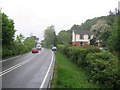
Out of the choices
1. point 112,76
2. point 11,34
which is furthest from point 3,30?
point 112,76

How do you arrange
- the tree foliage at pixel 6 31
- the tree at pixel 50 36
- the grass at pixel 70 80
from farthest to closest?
1. the tree at pixel 50 36
2. the tree foliage at pixel 6 31
3. the grass at pixel 70 80

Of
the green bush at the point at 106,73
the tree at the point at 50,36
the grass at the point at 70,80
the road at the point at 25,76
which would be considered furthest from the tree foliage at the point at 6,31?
the tree at the point at 50,36

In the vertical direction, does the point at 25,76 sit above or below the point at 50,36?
below

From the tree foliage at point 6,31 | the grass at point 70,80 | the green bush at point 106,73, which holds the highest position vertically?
the tree foliage at point 6,31

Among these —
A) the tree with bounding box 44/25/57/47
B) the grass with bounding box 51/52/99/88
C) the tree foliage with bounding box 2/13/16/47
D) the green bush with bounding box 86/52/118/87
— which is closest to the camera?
the green bush with bounding box 86/52/118/87

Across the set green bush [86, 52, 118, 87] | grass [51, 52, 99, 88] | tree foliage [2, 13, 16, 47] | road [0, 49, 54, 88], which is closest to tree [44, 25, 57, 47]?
tree foliage [2, 13, 16, 47]

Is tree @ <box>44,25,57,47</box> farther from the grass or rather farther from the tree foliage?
the grass

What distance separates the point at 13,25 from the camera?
50969 millimetres

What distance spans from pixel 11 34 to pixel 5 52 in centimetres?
351

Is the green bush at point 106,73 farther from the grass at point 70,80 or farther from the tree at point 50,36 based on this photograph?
the tree at point 50,36

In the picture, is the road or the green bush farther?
the road

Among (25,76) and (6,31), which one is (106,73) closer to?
(25,76)

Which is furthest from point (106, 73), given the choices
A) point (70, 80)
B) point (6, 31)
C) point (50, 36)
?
point (50, 36)

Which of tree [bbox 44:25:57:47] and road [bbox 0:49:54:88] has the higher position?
tree [bbox 44:25:57:47]
